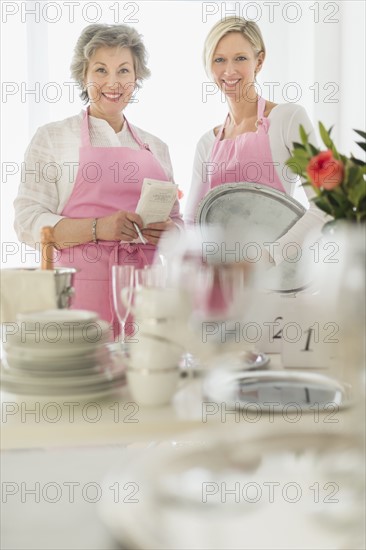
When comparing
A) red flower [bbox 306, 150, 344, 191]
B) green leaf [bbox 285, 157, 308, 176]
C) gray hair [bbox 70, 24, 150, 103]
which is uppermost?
gray hair [bbox 70, 24, 150, 103]

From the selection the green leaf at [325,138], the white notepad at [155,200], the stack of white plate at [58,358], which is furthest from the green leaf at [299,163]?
the white notepad at [155,200]

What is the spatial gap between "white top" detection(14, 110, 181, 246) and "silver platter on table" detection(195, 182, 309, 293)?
0.51 m

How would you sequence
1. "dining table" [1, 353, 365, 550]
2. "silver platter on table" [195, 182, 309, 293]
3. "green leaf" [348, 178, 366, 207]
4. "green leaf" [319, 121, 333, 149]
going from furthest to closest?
"silver platter on table" [195, 182, 309, 293]
"green leaf" [319, 121, 333, 149]
"green leaf" [348, 178, 366, 207]
"dining table" [1, 353, 365, 550]

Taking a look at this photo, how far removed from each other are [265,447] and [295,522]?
5 cm

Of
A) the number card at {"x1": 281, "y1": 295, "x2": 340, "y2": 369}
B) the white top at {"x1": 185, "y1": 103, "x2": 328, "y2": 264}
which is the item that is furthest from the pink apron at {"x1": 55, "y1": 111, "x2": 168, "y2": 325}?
the number card at {"x1": 281, "y1": 295, "x2": 340, "y2": 369}

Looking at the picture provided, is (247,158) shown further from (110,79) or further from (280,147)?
(110,79)

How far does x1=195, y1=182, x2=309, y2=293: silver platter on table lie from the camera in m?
1.38

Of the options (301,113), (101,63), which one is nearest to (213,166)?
(301,113)

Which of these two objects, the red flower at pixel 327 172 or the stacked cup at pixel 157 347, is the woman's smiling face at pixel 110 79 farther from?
the stacked cup at pixel 157 347

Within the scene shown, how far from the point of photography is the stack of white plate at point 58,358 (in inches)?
30.9

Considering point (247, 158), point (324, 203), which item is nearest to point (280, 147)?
point (247, 158)

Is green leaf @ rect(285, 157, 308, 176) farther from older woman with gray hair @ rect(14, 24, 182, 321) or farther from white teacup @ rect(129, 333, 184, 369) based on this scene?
older woman with gray hair @ rect(14, 24, 182, 321)

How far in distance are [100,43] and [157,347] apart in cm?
144

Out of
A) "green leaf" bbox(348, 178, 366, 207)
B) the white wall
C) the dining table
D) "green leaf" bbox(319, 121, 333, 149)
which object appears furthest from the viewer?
the white wall
